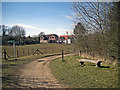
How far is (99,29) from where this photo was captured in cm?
1166

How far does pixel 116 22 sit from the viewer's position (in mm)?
7113

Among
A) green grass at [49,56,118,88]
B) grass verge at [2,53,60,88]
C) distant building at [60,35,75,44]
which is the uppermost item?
distant building at [60,35,75,44]

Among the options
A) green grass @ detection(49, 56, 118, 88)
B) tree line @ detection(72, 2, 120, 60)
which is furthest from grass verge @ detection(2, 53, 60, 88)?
tree line @ detection(72, 2, 120, 60)

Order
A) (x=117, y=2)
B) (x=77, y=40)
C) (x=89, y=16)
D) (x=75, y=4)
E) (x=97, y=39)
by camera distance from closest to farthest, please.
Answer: (x=117, y=2) → (x=97, y=39) → (x=89, y=16) → (x=75, y=4) → (x=77, y=40)

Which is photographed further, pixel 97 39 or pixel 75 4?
pixel 75 4

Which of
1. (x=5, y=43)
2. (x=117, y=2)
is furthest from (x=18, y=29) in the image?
(x=117, y=2)

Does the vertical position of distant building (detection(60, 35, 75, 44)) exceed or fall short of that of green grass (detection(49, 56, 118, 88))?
it exceeds it

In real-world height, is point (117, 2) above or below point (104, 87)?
above

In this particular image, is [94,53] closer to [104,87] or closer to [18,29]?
[104,87]

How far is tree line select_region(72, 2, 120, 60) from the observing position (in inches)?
294

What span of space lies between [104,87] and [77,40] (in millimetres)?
11298

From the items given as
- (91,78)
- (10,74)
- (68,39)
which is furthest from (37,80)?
(68,39)

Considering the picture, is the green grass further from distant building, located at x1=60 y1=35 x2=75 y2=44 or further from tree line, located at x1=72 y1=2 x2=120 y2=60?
distant building, located at x1=60 y1=35 x2=75 y2=44

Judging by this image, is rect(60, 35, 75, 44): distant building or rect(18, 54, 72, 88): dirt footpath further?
rect(60, 35, 75, 44): distant building
